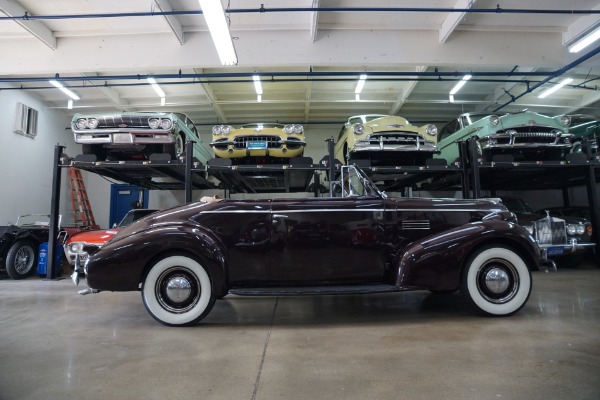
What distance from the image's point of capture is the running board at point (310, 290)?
114 inches

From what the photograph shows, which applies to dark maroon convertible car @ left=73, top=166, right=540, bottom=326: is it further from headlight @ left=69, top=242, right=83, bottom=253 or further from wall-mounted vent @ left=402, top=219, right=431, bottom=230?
headlight @ left=69, top=242, right=83, bottom=253

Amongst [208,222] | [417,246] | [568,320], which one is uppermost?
[208,222]

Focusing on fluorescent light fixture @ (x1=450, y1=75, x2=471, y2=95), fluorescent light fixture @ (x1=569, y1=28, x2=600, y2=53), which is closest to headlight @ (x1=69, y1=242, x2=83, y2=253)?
fluorescent light fixture @ (x1=450, y1=75, x2=471, y2=95)

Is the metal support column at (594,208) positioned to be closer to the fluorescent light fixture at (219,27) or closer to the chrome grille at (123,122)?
the fluorescent light fixture at (219,27)

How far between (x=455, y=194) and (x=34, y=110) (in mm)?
14026

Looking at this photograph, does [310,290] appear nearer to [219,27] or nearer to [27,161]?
[219,27]

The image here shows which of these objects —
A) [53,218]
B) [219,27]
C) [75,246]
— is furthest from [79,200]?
[219,27]

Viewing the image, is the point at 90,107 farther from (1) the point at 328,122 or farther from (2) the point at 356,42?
(2) the point at 356,42

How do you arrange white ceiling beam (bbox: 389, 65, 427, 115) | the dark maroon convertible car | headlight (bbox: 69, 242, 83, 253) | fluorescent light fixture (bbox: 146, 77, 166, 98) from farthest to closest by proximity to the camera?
fluorescent light fixture (bbox: 146, 77, 166, 98), white ceiling beam (bbox: 389, 65, 427, 115), headlight (bbox: 69, 242, 83, 253), the dark maroon convertible car

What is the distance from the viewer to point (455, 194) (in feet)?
40.7

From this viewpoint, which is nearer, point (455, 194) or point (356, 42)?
point (356, 42)

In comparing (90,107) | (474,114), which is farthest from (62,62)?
(474,114)

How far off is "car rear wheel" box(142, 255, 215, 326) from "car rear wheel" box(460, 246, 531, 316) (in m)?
2.43

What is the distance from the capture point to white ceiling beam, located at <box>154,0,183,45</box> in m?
5.92
